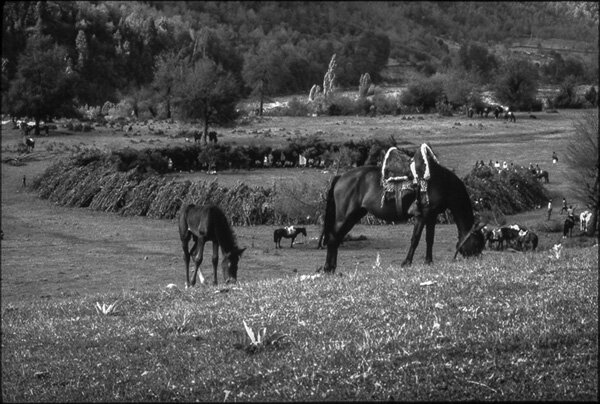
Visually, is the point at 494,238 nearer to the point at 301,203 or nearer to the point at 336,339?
the point at 301,203

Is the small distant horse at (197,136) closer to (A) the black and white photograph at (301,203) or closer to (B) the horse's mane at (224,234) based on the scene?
(A) the black and white photograph at (301,203)

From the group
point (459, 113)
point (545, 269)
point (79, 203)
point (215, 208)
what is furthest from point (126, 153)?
point (545, 269)

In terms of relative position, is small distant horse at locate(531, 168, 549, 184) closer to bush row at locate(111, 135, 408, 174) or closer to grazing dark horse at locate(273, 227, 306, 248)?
bush row at locate(111, 135, 408, 174)

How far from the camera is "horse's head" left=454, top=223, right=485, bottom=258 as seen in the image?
18312 mm

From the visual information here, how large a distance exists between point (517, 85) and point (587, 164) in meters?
33.9

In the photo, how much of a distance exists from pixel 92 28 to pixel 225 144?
24143 mm

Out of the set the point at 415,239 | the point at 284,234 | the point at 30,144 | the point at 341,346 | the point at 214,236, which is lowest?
the point at 284,234

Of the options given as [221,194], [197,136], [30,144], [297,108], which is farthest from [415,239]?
[197,136]

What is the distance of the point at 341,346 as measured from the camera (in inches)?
358

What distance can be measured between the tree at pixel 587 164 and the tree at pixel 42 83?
50016mm

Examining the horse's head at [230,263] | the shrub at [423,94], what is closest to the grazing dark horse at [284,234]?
the horse's head at [230,263]

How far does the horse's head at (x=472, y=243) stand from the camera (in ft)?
60.1

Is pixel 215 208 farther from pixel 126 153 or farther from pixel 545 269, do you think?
pixel 126 153

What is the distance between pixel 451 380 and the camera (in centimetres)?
814
